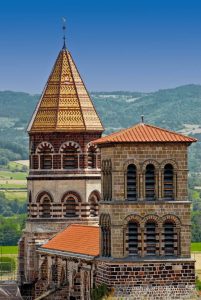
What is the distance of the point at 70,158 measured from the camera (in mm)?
93062

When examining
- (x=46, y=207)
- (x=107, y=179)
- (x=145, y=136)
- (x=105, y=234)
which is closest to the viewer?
(x=145, y=136)

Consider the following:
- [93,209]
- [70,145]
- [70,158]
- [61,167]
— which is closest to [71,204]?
[93,209]

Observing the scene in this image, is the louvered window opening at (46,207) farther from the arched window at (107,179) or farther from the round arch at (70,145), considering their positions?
the arched window at (107,179)

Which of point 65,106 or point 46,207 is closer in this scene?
point 65,106

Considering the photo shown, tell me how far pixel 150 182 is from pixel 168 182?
0.81 meters

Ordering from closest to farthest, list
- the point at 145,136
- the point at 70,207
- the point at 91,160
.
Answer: the point at 145,136 < the point at 91,160 < the point at 70,207

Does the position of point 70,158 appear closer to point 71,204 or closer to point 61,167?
point 61,167

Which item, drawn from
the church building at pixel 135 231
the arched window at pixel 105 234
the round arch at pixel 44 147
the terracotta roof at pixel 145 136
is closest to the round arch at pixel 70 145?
→ the round arch at pixel 44 147

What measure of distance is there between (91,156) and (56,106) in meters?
3.47

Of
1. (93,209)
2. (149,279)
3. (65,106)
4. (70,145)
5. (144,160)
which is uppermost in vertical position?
(65,106)

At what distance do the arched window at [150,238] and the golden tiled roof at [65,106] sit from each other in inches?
832

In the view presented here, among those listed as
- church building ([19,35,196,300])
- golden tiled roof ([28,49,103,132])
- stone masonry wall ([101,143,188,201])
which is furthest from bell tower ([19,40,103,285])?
stone masonry wall ([101,143,188,201])

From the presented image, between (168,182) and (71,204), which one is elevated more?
(168,182)

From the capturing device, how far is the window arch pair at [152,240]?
72000 mm
